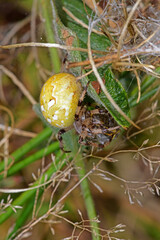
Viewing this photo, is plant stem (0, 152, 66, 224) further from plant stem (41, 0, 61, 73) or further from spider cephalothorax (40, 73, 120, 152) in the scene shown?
plant stem (41, 0, 61, 73)

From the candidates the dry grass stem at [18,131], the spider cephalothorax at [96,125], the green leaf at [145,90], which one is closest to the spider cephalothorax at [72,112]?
the spider cephalothorax at [96,125]

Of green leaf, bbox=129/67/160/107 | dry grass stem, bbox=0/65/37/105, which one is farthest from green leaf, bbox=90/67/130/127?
dry grass stem, bbox=0/65/37/105

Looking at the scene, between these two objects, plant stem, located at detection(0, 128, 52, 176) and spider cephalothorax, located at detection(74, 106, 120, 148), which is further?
plant stem, located at detection(0, 128, 52, 176)

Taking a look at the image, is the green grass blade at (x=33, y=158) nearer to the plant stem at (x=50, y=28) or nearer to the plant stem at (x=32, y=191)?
the plant stem at (x=32, y=191)

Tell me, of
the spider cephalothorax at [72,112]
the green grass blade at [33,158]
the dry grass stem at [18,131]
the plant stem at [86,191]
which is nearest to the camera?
the spider cephalothorax at [72,112]

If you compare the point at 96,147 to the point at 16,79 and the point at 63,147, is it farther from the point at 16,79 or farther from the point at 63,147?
the point at 16,79

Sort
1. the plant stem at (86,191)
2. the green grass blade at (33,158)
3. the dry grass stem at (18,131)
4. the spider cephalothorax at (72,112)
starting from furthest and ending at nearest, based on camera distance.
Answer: the dry grass stem at (18,131) → the green grass blade at (33,158) → the plant stem at (86,191) → the spider cephalothorax at (72,112)

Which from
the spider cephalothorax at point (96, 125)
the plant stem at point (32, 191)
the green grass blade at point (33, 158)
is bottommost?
the plant stem at point (32, 191)

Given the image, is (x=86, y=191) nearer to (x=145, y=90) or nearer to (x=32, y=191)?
(x=32, y=191)

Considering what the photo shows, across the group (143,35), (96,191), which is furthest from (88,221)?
(143,35)

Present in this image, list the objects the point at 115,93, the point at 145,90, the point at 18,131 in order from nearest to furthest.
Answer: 1. the point at 115,93
2. the point at 145,90
3. the point at 18,131

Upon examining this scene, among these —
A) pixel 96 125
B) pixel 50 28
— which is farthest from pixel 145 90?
pixel 50 28

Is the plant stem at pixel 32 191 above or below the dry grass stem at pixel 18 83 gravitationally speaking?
below
